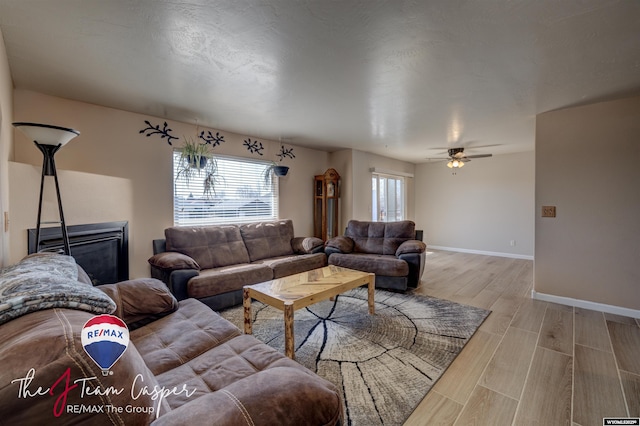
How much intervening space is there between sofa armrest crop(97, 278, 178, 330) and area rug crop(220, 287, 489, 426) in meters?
0.95

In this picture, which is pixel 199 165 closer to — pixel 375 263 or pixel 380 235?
pixel 375 263

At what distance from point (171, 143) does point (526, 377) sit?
438 cm

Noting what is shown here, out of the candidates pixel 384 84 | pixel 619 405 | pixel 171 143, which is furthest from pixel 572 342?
pixel 171 143

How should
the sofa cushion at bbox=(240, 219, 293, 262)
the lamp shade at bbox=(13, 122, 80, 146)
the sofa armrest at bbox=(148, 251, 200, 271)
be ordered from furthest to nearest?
the sofa cushion at bbox=(240, 219, 293, 262) → the sofa armrest at bbox=(148, 251, 200, 271) → the lamp shade at bbox=(13, 122, 80, 146)

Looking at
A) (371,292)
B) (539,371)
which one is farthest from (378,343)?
(539,371)

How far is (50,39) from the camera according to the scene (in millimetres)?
1784

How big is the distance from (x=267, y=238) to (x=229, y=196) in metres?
0.90

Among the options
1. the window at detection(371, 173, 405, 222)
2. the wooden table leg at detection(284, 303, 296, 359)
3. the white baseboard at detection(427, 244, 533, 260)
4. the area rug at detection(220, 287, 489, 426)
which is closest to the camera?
the area rug at detection(220, 287, 489, 426)

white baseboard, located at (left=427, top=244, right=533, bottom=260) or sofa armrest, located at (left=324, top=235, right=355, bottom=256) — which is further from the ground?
sofa armrest, located at (left=324, top=235, right=355, bottom=256)

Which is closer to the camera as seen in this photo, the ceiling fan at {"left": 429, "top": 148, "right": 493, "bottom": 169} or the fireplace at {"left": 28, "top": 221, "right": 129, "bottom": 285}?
the fireplace at {"left": 28, "top": 221, "right": 129, "bottom": 285}

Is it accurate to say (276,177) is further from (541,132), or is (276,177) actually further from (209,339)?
(541,132)

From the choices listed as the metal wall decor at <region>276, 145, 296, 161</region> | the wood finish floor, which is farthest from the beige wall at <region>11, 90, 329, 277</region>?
the wood finish floor

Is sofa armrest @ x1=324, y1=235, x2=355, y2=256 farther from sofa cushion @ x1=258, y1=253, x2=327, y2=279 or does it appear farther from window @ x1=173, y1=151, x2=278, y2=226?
window @ x1=173, y1=151, x2=278, y2=226

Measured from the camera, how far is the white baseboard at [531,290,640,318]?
2.82 m
